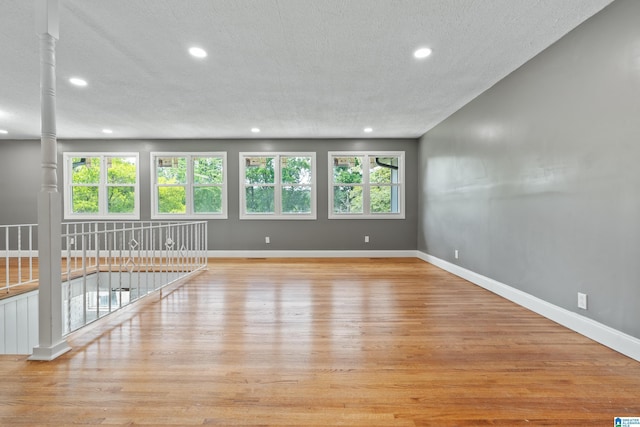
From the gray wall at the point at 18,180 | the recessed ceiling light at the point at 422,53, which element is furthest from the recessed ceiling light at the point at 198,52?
the gray wall at the point at 18,180

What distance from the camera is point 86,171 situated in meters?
6.78

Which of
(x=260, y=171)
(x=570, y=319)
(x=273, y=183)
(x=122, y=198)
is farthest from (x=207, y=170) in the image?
(x=570, y=319)

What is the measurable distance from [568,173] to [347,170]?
14.7ft

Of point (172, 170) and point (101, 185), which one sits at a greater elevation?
point (172, 170)

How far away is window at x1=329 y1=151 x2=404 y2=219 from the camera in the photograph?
682 centimetres

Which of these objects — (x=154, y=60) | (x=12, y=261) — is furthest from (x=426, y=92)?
(x=12, y=261)

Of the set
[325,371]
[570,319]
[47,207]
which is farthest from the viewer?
[570,319]

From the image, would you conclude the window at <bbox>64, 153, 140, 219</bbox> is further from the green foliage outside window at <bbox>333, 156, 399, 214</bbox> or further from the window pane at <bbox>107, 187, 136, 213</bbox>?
the green foliage outside window at <bbox>333, 156, 399, 214</bbox>

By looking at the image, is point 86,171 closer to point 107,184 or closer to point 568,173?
point 107,184

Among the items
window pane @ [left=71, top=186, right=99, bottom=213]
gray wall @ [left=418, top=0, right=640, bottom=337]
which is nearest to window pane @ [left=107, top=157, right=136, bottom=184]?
window pane @ [left=71, top=186, right=99, bottom=213]

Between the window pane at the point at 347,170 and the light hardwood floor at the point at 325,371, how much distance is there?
153 inches

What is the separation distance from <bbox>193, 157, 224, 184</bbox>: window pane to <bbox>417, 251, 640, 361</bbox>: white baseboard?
5330 mm

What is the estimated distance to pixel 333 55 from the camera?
9.98 feet

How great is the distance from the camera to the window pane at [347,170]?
6.84 meters
